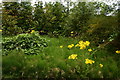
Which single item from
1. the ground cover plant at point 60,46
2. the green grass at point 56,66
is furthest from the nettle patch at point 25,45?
the green grass at point 56,66

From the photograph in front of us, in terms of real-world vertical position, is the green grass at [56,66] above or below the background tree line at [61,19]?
below

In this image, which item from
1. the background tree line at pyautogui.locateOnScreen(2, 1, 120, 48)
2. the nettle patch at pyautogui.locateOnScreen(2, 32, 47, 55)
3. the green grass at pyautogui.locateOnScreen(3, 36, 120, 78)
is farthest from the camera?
the background tree line at pyautogui.locateOnScreen(2, 1, 120, 48)

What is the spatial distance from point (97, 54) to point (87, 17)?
1869 millimetres

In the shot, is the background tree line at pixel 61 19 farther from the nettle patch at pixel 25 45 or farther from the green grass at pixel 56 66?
the nettle patch at pixel 25 45

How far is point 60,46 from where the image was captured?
3822 millimetres

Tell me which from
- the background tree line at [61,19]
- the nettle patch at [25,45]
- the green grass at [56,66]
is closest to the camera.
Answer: the green grass at [56,66]

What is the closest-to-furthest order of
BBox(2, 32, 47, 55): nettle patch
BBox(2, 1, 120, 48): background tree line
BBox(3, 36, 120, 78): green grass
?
1. BBox(3, 36, 120, 78): green grass
2. BBox(2, 32, 47, 55): nettle patch
3. BBox(2, 1, 120, 48): background tree line

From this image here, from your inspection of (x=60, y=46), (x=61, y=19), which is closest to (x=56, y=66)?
(x=60, y=46)

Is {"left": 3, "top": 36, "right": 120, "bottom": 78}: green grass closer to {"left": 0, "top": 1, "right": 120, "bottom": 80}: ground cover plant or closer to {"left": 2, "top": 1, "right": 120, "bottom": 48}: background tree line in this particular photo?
{"left": 0, "top": 1, "right": 120, "bottom": 80}: ground cover plant

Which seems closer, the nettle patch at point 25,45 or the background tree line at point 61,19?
the nettle patch at point 25,45

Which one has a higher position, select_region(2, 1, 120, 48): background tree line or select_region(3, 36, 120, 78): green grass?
select_region(2, 1, 120, 48): background tree line

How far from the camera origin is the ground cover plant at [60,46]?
2.78 meters

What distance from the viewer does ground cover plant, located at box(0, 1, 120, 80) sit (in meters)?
2.78

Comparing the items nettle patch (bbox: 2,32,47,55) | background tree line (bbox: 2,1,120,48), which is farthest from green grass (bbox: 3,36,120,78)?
background tree line (bbox: 2,1,120,48)
